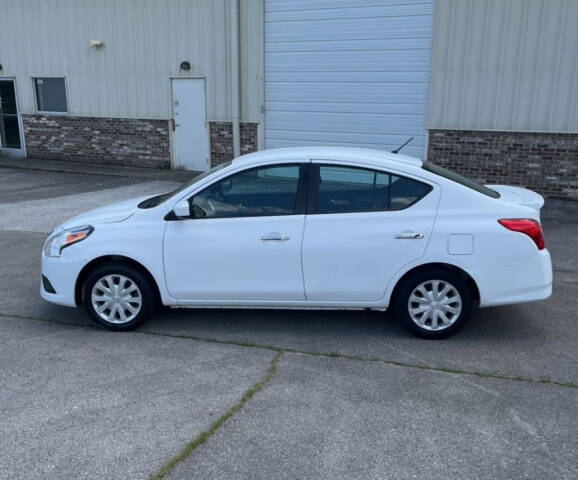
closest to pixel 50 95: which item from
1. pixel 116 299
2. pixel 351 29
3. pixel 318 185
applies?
pixel 351 29

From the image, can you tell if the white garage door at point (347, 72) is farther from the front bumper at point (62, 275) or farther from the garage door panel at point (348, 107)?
the front bumper at point (62, 275)

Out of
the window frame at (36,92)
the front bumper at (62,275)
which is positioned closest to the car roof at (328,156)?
the front bumper at (62,275)

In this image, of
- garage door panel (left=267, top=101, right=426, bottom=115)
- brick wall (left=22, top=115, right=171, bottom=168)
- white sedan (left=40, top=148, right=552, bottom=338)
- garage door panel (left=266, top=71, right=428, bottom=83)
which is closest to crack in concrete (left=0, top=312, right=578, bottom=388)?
white sedan (left=40, top=148, right=552, bottom=338)

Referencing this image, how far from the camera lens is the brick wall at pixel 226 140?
14.2m

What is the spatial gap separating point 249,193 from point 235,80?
31.2ft

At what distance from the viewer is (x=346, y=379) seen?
421 cm

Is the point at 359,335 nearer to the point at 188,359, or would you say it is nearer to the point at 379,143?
the point at 188,359

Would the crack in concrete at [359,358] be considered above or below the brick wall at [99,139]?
below

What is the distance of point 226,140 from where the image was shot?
14.6m

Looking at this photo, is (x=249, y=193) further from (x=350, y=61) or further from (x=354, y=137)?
(x=350, y=61)

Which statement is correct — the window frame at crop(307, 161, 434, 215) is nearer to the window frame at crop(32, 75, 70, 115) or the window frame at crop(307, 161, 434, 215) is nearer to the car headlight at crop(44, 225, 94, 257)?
the car headlight at crop(44, 225, 94, 257)

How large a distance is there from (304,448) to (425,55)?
10.3 m

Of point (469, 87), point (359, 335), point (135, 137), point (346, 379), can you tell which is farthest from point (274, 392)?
point (135, 137)

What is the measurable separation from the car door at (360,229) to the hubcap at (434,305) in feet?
0.93
